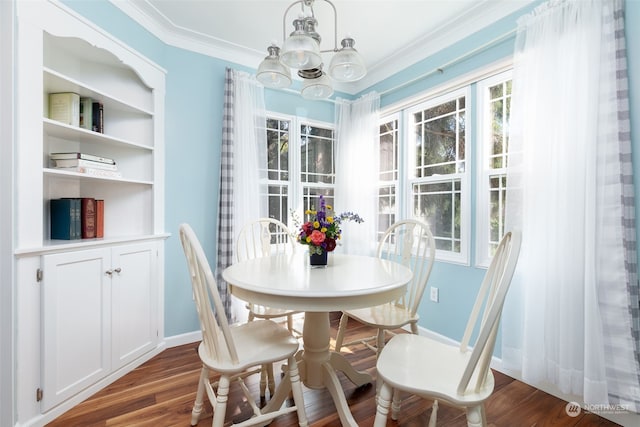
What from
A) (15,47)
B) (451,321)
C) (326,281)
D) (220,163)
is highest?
(15,47)

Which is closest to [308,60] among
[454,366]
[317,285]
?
[317,285]

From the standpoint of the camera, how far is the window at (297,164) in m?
3.06

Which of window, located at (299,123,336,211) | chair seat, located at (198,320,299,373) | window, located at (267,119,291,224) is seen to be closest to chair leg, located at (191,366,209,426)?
chair seat, located at (198,320,299,373)

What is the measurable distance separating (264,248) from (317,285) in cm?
116

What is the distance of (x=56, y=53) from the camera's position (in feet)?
6.29

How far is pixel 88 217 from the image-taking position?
198 centimetres

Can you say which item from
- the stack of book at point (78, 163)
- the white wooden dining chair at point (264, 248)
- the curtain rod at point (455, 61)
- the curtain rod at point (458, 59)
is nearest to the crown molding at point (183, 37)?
the curtain rod at point (455, 61)

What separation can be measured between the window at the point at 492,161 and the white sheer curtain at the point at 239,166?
182 cm

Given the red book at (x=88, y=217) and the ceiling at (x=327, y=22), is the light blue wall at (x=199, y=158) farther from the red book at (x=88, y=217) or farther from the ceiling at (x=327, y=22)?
the red book at (x=88, y=217)

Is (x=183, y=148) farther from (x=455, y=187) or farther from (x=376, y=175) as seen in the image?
(x=455, y=187)

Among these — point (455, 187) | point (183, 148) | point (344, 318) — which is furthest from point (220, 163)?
point (455, 187)

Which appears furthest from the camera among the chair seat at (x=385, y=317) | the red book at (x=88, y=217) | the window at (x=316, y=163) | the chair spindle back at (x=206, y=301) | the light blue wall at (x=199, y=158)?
the window at (x=316, y=163)

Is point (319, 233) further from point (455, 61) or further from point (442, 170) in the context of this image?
point (455, 61)

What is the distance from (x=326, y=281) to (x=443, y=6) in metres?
2.16
